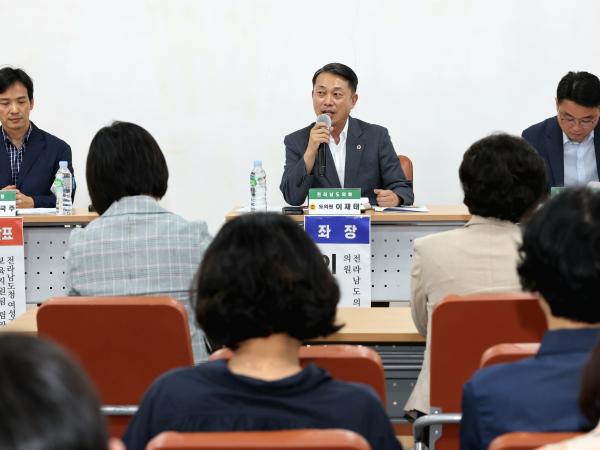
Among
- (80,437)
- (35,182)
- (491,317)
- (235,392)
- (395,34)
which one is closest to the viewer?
(80,437)

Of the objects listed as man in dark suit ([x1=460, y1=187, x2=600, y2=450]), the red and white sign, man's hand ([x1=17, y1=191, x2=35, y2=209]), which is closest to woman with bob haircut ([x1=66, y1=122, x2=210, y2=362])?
man in dark suit ([x1=460, y1=187, x2=600, y2=450])

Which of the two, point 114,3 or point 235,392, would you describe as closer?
point 235,392

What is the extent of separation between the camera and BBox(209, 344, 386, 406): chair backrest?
1720mm

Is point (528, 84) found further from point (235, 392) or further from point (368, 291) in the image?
point (235, 392)

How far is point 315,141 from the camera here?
427 cm

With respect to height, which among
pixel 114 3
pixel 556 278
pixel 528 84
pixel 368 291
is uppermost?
pixel 114 3

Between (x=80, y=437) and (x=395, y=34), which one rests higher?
(x=395, y=34)

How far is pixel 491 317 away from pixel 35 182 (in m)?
3.22

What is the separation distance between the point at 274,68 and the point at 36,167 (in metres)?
1.85

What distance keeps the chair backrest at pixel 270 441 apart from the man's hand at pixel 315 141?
318cm

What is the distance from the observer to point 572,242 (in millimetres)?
1434

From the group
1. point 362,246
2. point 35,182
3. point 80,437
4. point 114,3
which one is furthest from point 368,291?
point 80,437

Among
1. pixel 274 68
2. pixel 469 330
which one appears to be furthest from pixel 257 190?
pixel 469 330

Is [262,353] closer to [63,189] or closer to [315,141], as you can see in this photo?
[315,141]
